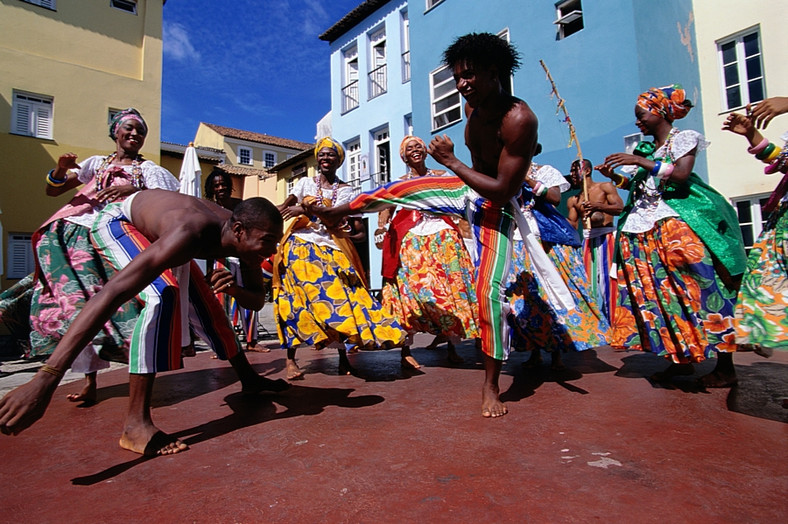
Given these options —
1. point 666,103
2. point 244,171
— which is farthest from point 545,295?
point 244,171

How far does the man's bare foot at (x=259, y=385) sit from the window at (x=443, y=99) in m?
10.7

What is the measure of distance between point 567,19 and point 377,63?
8.42m

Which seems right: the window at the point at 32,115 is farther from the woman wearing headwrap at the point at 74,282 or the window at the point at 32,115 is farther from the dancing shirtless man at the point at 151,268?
the dancing shirtless man at the point at 151,268

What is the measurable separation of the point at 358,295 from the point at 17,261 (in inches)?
523

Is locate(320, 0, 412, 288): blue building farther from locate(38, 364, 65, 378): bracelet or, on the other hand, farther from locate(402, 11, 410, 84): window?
locate(38, 364, 65, 378): bracelet

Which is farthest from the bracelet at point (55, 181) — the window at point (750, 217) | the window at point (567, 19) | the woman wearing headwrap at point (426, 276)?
the window at point (750, 217)

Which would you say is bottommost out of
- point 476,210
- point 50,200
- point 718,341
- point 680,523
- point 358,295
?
point 680,523

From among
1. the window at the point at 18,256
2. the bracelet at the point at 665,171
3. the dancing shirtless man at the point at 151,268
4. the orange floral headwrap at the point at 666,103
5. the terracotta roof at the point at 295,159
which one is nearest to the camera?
the dancing shirtless man at the point at 151,268

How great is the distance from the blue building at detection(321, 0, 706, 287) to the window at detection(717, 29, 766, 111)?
1.59 feet

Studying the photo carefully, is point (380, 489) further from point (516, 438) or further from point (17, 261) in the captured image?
point (17, 261)

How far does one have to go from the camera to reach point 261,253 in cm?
241

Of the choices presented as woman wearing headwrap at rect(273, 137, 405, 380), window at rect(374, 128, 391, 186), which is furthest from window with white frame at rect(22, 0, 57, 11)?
woman wearing headwrap at rect(273, 137, 405, 380)

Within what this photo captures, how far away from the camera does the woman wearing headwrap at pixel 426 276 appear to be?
4004 millimetres

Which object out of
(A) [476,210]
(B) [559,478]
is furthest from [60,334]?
(B) [559,478]
